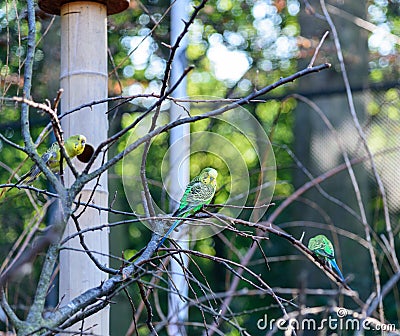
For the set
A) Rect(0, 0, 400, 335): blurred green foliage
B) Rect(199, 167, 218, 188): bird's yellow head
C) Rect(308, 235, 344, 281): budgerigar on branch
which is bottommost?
Rect(308, 235, 344, 281): budgerigar on branch

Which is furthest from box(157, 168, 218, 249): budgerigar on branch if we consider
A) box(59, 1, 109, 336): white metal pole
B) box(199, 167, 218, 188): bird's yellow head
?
box(59, 1, 109, 336): white metal pole

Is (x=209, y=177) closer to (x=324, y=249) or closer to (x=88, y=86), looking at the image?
(x=88, y=86)

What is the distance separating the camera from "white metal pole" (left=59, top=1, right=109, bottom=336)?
173 centimetres

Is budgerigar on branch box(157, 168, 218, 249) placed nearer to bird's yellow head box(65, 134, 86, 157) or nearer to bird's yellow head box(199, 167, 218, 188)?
bird's yellow head box(199, 167, 218, 188)

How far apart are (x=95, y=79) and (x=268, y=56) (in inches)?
179

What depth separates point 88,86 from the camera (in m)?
1.76

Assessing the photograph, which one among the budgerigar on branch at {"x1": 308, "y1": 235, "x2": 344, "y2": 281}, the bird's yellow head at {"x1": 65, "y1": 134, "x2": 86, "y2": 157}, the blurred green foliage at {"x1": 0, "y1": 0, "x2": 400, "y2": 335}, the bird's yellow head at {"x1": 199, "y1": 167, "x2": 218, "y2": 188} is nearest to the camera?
the bird's yellow head at {"x1": 65, "y1": 134, "x2": 86, "y2": 157}

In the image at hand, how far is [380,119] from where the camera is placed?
474cm

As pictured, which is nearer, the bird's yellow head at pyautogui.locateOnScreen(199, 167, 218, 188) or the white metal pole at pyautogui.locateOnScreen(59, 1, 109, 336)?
the white metal pole at pyautogui.locateOnScreen(59, 1, 109, 336)

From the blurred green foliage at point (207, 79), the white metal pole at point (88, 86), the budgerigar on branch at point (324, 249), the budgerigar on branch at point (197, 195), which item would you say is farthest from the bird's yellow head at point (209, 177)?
the blurred green foliage at point (207, 79)

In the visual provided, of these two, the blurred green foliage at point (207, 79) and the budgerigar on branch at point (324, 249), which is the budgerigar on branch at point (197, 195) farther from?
the blurred green foliage at point (207, 79)

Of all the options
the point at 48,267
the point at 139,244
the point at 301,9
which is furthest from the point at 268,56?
the point at 48,267

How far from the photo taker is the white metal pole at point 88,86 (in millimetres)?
1730

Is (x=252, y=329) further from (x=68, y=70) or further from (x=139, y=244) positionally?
(x=68, y=70)
